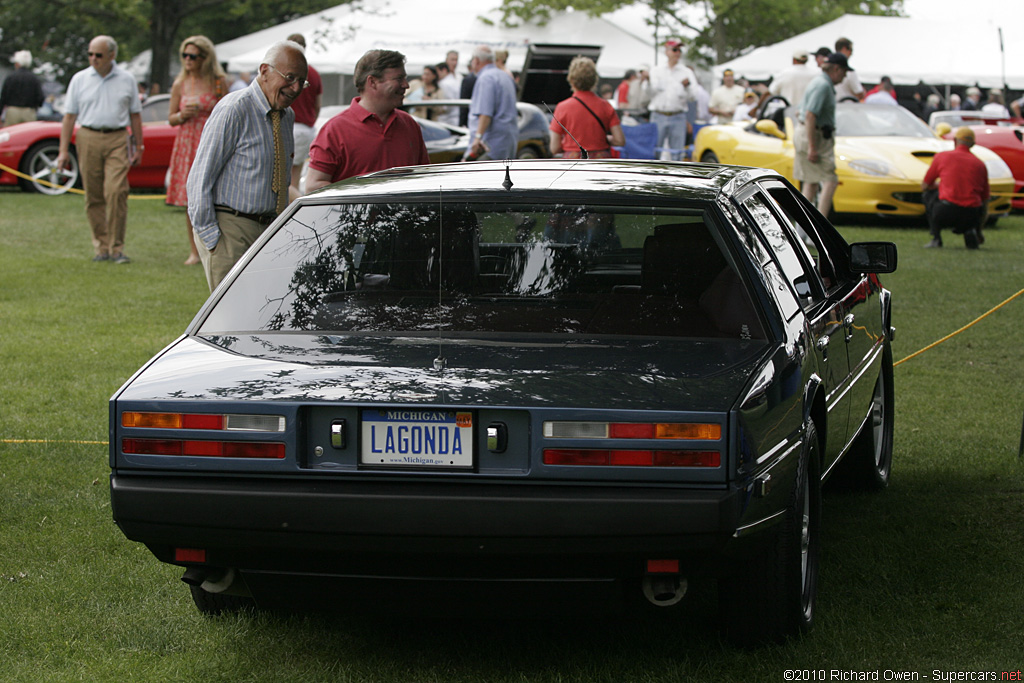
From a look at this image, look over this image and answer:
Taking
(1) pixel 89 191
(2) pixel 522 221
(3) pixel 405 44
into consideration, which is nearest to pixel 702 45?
(3) pixel 405 44

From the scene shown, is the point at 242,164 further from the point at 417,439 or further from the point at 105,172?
the point at 105,172

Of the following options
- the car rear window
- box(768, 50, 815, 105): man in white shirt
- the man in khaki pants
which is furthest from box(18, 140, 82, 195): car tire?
the car rear window

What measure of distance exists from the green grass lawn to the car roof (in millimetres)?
1255

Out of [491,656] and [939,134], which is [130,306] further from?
[939,134]

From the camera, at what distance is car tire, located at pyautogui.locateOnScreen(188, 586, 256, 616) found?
390 centimetres

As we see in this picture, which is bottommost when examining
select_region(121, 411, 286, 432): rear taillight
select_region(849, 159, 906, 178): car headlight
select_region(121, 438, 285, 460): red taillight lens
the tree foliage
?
select_region(121, 438, 285, 460): red taillight lens

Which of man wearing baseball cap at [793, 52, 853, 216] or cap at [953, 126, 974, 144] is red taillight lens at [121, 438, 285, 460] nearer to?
man wearing baseball cap at [793, 52, 853, 216]

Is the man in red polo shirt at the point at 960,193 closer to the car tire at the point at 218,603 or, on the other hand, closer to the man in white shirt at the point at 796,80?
the man in white shirt at the point at 796,80

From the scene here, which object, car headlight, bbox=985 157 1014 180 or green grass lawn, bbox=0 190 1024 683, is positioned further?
car headlight, bbox=985 157 1014 180

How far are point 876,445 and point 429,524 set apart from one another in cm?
303

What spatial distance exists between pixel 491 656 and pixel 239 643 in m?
0.73

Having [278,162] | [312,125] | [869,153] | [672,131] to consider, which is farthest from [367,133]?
[672,131]

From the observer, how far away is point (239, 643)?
146 inches

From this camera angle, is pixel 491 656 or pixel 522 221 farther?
pixel 522 221
